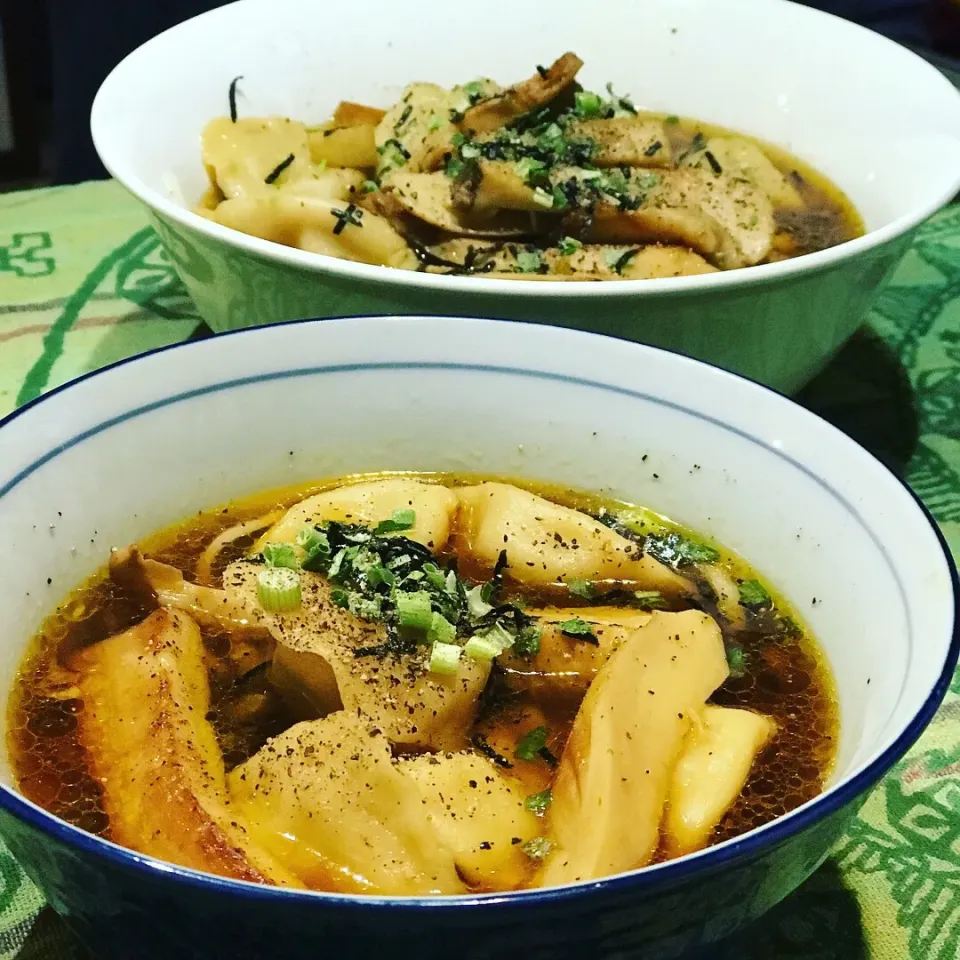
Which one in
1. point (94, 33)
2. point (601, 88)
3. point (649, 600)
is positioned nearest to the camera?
point (649, 600)

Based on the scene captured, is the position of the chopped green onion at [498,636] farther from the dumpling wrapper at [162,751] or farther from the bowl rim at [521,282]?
the bowl rim at [521,282]

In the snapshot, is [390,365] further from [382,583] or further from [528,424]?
[382,583]

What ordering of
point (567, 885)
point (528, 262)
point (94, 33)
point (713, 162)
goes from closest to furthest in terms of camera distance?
point (567, 885)
point (528, 262)
point (713, 162)
point (94, 33)

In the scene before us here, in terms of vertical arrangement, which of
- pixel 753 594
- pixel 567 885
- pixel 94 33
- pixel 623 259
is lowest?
pixel 94 33

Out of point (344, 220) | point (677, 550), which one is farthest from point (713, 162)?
point (677, 550)

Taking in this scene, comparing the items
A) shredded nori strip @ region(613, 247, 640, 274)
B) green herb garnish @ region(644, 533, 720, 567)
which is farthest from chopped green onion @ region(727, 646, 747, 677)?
shredded nori strip @ region(613, 247, 640, 274)

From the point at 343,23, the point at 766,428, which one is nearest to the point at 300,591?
the point at 766,428

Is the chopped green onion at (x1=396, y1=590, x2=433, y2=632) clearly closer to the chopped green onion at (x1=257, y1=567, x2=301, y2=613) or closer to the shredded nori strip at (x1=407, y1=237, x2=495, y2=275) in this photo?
the chopped green onion at (x1=257, y1=567, x2=301, y2=613)

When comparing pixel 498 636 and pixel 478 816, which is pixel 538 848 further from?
pixel 498 636
